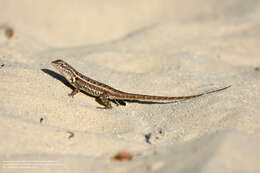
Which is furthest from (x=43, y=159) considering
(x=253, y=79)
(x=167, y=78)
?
(x=253, y=79)

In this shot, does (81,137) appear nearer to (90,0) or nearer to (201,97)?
(201,97)

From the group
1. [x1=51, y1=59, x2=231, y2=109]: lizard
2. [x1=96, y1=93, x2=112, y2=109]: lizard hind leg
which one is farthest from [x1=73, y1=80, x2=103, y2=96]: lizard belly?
[x1=96, y1=93, x2=112, y2=109]: lizard hind leg

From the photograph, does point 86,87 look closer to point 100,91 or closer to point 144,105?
point 100,91

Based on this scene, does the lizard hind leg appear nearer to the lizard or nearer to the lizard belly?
the lizard

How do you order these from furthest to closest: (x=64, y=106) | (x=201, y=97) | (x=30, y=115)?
(x=201, y=97), (x=64, y=106), (x=30, y=115)

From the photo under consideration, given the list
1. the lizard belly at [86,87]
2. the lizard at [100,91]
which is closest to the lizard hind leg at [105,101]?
the lizard at [100,91]

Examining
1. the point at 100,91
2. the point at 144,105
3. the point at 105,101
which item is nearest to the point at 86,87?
the point at 100,91

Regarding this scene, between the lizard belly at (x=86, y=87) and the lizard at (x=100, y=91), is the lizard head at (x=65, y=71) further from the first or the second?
the lizard belly at (x=86, y=87)
